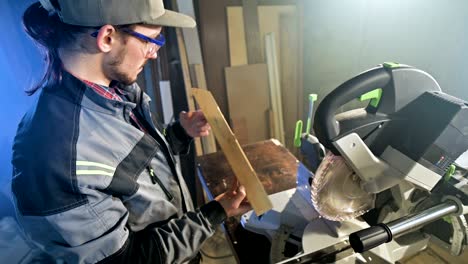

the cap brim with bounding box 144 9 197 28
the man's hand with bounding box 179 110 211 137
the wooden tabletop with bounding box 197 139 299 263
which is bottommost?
the wooden tabletop with bounding box 197 139 299 263

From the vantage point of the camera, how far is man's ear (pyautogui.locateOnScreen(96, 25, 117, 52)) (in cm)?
68

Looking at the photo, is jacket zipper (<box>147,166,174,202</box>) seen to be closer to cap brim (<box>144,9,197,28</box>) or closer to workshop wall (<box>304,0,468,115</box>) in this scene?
cap brim (<box>144,9,197,28</box>)

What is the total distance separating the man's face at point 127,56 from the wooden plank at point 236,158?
195 millimetres

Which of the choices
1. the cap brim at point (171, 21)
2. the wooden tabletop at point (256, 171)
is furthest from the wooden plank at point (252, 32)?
the cap brim at point (171, 21)

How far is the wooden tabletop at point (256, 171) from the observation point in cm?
96

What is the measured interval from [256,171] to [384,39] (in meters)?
1.91

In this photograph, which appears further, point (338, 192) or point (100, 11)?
point (338, 192)

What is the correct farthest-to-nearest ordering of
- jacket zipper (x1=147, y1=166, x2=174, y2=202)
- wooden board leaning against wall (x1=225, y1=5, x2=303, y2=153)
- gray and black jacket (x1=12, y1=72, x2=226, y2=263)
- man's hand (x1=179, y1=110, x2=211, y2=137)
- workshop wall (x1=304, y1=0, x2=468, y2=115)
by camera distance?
wooden board leaning against wall (x1=225, y1=5, x2=303, y2=153) < workshop wall (x1=304, y1=0, x2=468, y2=115) < man's hand (x1=179, y1=110, x2=211, y2=137) < jacket zipper (x1=147, y1=166, x2=174, y2=202) < gray and black jacket (x1=12, y1=72, x2=226, y2=263)

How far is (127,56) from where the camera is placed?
2.47ft

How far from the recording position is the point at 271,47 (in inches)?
90.9

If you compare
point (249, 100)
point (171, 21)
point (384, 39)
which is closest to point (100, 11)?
point (171, 21)

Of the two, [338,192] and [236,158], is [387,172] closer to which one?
[338,192]

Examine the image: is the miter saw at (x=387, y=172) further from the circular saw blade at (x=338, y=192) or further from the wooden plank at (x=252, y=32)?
the wooden plank at (x=252, y=32)

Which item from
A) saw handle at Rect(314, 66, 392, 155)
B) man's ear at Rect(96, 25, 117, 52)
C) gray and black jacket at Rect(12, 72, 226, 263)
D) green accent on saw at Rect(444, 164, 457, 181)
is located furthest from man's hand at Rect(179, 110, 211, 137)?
green accent on saw at Rect(444, 164, 457, 181)
